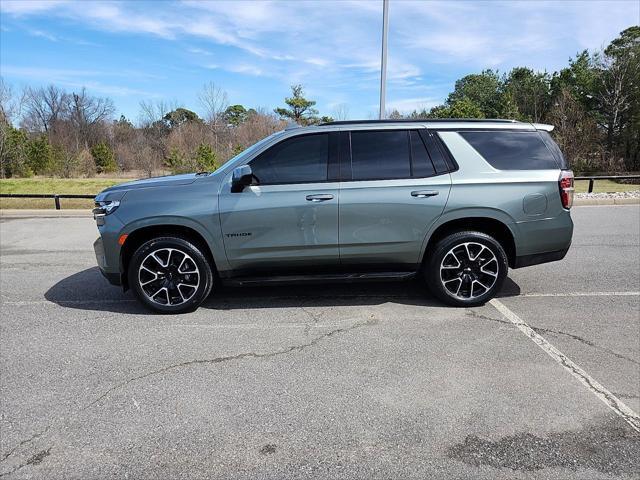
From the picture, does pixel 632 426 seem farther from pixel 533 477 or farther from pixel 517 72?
pixel 517 72

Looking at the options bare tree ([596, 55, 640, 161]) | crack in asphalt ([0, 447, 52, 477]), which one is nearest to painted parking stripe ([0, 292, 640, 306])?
crack in asphalt ([0, 447, 52, 477])

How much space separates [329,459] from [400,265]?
2.60 meters

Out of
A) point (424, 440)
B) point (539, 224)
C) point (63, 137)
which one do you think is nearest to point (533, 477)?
point (424, 440)

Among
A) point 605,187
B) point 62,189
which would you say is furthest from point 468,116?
point 62,189

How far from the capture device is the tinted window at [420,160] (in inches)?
187

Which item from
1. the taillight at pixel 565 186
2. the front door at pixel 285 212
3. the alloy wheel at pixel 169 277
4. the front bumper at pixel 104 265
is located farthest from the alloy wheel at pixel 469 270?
the front bumper at pixel 104 265

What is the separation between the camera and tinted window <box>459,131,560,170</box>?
190 inches

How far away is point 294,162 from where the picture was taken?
4711mm

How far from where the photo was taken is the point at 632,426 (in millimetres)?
2844

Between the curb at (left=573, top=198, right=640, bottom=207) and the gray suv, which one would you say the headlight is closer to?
the gray suv

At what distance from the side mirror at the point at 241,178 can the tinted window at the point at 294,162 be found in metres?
0.16

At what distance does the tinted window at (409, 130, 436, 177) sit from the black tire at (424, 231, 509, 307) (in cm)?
72

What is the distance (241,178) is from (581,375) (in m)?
3.39

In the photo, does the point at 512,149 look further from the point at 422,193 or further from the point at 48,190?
the point at 48,190
